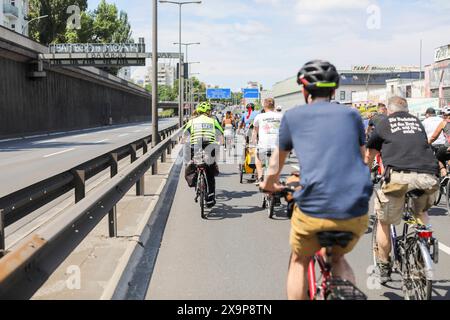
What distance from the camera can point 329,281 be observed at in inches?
124

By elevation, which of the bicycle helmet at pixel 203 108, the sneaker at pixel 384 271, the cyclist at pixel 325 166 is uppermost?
the bicycle helmet at pixel 203 108

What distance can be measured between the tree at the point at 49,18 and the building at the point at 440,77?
4362 centimetres

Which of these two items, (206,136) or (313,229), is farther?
(206,136)

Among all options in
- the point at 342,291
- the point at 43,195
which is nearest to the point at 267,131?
the point at 43,195

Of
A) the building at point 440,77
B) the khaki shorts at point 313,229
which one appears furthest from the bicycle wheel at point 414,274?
the building at point 440,77

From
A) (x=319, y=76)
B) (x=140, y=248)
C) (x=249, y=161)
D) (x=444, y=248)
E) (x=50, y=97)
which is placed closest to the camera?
(x=319, y=76)

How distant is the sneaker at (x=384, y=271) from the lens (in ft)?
16.8

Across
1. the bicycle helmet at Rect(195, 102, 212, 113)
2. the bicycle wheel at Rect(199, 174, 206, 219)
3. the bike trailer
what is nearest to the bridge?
the bicycle wheel at Rect(199, 174, 206, 219)

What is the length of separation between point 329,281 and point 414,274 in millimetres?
1564

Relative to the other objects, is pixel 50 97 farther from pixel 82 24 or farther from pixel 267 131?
pixel 267 131

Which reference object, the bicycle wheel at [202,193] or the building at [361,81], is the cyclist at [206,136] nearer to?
the bicycle wheel at [202,193]

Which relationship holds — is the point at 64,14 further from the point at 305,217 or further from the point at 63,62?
the point at 305,217

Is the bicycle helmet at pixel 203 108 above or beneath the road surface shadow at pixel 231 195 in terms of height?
above

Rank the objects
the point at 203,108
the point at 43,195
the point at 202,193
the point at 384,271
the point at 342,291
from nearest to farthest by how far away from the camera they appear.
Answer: the point at 342,291 → the point at 384,271 → the point at 43,195 → the point at 202,193 → the point at 203,108
